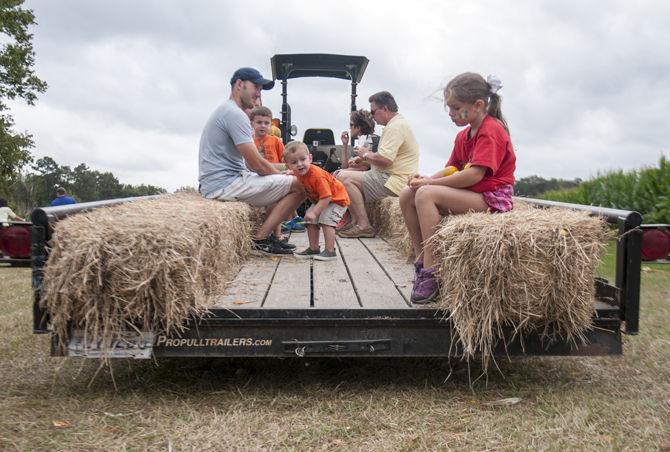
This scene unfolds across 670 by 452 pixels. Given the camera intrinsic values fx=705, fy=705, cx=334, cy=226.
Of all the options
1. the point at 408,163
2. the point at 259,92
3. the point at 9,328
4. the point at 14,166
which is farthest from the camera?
the point at 14,166

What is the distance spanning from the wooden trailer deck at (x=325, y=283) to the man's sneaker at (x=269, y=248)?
0.47ft

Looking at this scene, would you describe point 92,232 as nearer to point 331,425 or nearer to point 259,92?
point 331,425

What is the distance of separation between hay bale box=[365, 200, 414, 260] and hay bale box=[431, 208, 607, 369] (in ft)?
5.11

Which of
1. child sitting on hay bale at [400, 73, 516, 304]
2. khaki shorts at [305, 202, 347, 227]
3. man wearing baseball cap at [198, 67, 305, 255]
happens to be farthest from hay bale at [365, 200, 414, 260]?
child sitting on hay bale at [400, 73, 516, 304]

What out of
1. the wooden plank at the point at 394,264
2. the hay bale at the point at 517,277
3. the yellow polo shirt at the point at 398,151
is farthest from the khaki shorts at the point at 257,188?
the hay bale at the point at 517,277

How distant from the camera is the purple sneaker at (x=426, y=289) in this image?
3363 mm

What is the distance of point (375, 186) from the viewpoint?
669cm

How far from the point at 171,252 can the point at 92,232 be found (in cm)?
34

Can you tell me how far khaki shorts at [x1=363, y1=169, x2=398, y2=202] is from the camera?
664 cm

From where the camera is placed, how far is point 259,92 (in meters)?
5.41

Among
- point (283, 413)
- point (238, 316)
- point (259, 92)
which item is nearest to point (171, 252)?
point (238, 316)

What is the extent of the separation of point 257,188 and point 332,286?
61.7 inches

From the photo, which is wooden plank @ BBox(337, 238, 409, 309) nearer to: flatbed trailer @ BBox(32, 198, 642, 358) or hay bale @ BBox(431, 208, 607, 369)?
flatbed trailer @ BBox(32, 198, 642, 358)

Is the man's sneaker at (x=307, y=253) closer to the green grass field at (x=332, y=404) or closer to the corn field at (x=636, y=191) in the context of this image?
the green grass field at (x=332, y=404)
